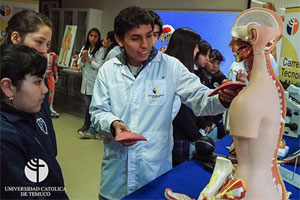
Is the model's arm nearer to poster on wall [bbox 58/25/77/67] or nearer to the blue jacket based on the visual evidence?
the blue jacket

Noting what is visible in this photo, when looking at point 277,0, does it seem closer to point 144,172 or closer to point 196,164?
point 196,164

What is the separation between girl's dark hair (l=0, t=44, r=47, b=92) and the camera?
823 millimetres

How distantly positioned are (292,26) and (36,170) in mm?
2899

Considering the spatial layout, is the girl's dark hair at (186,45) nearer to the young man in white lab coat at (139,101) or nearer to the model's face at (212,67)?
the young man in white lab coat at (139,101)

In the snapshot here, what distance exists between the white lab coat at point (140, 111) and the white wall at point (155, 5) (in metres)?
3.54

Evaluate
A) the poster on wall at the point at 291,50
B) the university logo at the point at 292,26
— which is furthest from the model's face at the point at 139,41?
the university logo at the point at 292,26

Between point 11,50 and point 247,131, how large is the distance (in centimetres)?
73

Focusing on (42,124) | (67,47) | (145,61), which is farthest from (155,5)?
(42,124)

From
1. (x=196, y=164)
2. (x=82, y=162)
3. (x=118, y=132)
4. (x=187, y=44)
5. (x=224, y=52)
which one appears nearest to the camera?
(x=118, y=132)

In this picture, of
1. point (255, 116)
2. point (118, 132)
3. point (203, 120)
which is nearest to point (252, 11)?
point (255, 116)

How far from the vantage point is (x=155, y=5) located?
17.2 feet

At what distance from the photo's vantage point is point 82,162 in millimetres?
3137

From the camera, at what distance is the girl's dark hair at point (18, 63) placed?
82cm

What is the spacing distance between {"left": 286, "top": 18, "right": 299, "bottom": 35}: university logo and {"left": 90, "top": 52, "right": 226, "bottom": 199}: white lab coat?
6.97 ft
